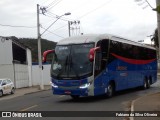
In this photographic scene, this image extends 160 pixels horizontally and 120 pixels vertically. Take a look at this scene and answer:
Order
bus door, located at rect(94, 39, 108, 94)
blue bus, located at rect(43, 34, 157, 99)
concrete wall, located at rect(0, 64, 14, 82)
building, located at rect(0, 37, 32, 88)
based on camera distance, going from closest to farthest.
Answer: blue bus, located at rect(43, 34, 157, 99) < bus door, located at rect(94, 39, 108, 94) < concrete wall, located at rect(0, 64, 14, 82) < building, located at rect(0, 37, 32, 88)

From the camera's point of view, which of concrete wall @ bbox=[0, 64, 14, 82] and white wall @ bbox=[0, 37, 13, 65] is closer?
concrete wall @ bbox=[0, 64, 14, 82]

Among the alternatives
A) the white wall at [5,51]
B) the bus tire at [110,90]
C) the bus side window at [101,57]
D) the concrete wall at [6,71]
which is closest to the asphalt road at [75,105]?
the bus tire at [110,90]

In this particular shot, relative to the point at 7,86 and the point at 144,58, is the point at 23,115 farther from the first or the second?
the point at 7,86

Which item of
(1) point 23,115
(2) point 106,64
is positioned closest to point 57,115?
(1) point 23,115

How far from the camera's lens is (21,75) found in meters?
49.7

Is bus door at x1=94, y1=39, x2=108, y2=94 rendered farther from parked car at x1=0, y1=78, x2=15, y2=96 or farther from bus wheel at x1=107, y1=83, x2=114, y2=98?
parked car at x1=0, y1=78, x2=15, y2=96

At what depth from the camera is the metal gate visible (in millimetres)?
47906

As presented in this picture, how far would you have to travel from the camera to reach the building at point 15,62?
45.8 meters

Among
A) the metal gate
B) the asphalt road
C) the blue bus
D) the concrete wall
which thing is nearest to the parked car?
the concrete wall

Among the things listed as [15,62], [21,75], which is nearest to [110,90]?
[15,62]

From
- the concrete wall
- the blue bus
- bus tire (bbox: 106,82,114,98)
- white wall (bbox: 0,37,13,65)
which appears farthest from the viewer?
white wall (bbox: 0,37,13,65)

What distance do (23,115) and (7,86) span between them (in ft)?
65.7

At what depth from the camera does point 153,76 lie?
34.3m

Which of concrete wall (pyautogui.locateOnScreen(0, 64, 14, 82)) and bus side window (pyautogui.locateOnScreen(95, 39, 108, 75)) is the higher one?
bus side window (pyautogui.locateOnScreen(95, 39, 108, 75))
